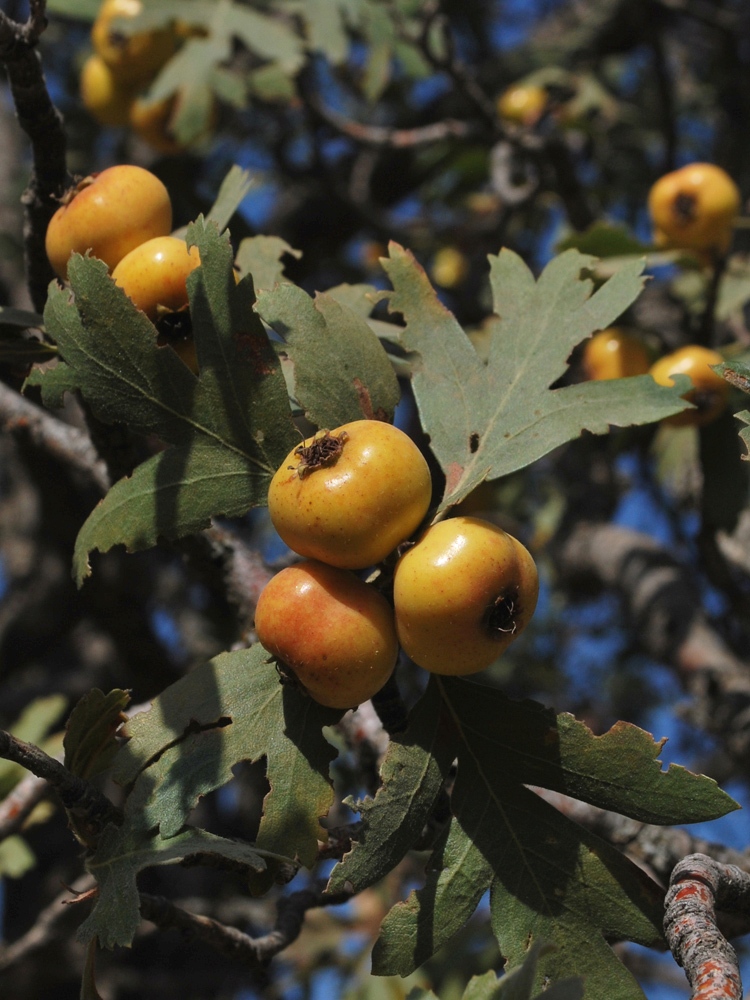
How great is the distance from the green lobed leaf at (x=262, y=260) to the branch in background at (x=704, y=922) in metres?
1.17

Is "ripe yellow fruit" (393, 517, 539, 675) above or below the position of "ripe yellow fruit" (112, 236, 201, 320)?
below

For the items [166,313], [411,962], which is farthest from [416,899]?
[166,313]

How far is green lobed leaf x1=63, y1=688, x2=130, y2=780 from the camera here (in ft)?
4.36

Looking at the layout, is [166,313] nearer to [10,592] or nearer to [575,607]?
[10,592]

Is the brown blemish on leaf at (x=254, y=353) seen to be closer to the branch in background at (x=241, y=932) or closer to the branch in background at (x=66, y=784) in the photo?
the branch in background at (x=66, y=784)

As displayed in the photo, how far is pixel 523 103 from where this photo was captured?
4.27 m

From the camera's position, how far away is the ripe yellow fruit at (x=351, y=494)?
3.94ft

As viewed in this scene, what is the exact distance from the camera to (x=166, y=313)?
144 centimetres

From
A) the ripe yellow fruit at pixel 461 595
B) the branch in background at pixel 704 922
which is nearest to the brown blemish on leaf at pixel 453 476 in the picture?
the ripe yellow fruit at pixel 461 595

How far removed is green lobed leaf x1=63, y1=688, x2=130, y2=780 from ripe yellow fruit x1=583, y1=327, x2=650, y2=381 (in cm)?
166

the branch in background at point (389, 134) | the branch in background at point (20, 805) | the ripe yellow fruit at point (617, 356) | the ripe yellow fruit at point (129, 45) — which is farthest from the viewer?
the branch in background at point (389, 134)

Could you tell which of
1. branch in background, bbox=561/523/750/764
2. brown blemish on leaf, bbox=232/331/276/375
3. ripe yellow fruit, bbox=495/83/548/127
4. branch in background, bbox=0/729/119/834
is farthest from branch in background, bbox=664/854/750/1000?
ripe yellow fruit, bbox=495/83/548/127

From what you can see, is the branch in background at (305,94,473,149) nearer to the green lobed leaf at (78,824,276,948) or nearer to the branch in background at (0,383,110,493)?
the branch in background at (0,383,110,493)

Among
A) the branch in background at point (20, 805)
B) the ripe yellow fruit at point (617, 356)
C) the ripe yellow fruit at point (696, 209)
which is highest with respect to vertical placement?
the ripe yellow fruit at point (696, 209)
